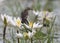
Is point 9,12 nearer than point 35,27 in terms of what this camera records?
No

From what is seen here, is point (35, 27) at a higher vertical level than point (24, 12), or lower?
higher

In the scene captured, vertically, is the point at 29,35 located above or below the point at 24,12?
above

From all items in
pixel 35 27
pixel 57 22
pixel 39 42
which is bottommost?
pixel 57 22

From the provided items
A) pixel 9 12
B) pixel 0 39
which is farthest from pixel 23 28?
pixel 9 12

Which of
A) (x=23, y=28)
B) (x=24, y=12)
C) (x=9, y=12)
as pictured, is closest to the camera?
(x=23, y=28)

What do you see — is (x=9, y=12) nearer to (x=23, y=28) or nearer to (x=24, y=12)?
(x=24, y=12)

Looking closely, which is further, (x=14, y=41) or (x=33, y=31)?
(x=14, y=41)

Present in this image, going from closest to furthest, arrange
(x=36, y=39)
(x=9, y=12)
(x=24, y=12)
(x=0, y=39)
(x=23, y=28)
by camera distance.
A: (x=23, y=28) < (x=36, y=39) < (x=0, y=39) < (x=24, y=12) < (x=9, y=12)

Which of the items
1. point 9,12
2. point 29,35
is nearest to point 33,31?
Answer: point 29,35

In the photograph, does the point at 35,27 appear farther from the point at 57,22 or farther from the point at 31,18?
the point at 57,22
